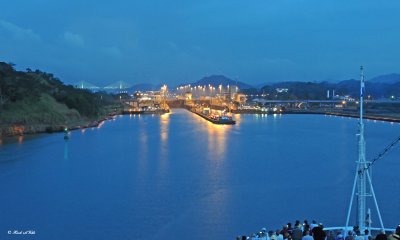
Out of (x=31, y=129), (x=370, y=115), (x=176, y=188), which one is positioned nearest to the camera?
(x=176, y=188)

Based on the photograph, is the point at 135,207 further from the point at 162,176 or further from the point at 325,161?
the point at 325,161

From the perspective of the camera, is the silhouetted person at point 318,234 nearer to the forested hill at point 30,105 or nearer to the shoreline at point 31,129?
the shoreline at point 31,129

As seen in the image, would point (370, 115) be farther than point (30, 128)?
Yes

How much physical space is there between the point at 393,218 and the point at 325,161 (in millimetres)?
5801

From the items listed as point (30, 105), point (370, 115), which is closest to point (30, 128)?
point (30, 105)

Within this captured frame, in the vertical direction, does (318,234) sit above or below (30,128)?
above

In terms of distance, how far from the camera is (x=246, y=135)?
65.6 feet

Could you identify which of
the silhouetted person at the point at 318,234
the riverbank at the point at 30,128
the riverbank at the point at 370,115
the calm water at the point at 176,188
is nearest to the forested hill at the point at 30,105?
the riverbank at the point at 30,128

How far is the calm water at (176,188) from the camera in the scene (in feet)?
21.0

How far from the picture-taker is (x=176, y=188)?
8.68 m

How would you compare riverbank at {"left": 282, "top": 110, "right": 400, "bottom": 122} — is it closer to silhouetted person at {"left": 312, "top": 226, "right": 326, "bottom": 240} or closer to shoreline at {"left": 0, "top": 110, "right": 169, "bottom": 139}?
shoreline at {"left": 0, "top": 110, "right": 169, "bottom": 139}

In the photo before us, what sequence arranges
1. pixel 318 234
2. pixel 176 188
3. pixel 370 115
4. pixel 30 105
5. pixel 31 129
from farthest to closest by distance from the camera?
pixel 370 115 < pixel 30 105 < pixel 31 129 < pixel 176 188 < pixel 318 234

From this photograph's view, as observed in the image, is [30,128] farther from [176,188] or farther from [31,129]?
[176,188]

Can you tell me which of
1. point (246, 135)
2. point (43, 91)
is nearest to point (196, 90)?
point (43, 91)
